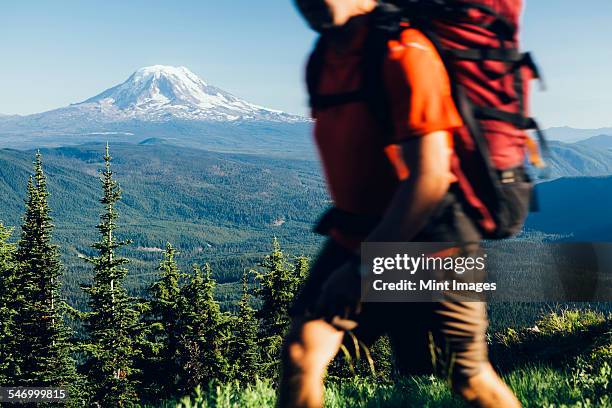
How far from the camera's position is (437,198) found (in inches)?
82.0

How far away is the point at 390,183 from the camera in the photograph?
232 cm

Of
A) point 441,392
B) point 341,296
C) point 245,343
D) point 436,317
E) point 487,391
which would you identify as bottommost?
point 245,343

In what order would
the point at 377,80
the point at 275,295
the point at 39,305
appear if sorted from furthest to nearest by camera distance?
the point at 275,295
the point at 39,305
the point at 377,80

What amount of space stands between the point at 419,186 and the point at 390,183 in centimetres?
28

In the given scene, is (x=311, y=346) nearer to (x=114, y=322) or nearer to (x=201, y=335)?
(x=114, y=322)

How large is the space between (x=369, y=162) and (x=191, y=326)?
32.2 metres

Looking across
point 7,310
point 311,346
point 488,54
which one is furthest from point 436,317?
point 7,310

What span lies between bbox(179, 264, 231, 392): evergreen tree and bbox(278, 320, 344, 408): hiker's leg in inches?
1174

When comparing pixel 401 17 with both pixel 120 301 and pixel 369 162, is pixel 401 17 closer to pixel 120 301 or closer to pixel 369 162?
pixel 369 162

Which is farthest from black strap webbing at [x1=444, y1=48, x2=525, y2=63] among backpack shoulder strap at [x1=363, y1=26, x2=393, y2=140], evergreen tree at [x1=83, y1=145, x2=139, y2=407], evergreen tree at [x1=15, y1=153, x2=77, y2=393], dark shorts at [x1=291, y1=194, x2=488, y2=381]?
evergreen tree at [x1=15, y1=153, x2=77, y2=393]

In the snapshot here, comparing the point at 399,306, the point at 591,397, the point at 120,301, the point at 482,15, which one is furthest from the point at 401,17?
the point at 120,301

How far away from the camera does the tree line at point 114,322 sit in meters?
30.0

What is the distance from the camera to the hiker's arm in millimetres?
2027

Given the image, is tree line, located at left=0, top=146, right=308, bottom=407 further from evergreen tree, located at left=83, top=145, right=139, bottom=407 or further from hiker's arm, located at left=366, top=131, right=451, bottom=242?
hiker's arm, located at left=366, top=131, right=451, bottom=242
